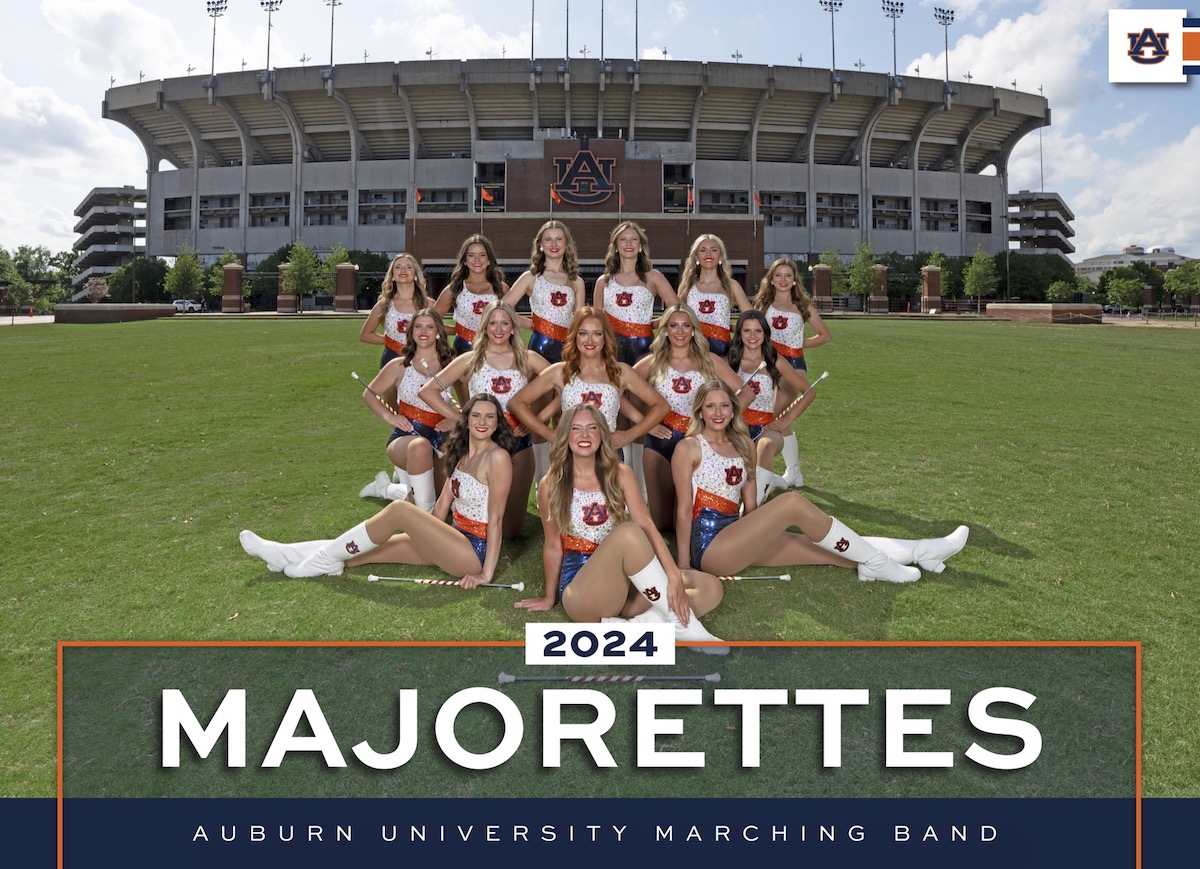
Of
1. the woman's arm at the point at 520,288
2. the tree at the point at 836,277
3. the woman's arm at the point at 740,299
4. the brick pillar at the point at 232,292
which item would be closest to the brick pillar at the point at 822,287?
the tree at the point at 836,277

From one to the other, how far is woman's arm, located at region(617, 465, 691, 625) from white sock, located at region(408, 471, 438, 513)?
2.81 metres

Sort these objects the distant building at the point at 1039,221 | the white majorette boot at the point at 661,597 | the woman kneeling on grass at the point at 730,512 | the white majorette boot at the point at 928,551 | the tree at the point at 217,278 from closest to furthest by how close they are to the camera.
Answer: the white majorette boot at the point at 661,597 < the woman kneeling on grass at the point at 730,512 < the white majorette boot at the point at 928,551 < the tree at the point at 217,278 < the distant building at the point at 1039,221

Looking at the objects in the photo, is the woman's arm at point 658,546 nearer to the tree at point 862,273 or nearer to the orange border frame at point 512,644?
the orange border frame at point 512,644

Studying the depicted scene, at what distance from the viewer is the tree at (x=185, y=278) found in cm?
6569

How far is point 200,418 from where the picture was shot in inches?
502

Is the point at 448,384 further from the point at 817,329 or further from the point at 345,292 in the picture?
the point at 345,292

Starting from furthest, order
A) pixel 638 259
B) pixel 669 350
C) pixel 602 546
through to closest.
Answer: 1. pixel 638 259
2. pixel 669 350
3. pixel 602 546

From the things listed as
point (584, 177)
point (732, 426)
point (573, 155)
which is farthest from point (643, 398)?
point (573, 155)

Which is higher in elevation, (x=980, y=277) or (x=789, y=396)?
(x=980, y=277)

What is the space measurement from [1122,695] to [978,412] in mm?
9723

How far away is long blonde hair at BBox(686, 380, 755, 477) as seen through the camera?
5.67 metres

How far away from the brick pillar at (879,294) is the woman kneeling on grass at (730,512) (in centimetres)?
4938

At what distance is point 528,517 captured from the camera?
7902 millimetres

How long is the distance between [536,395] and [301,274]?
191 ft
